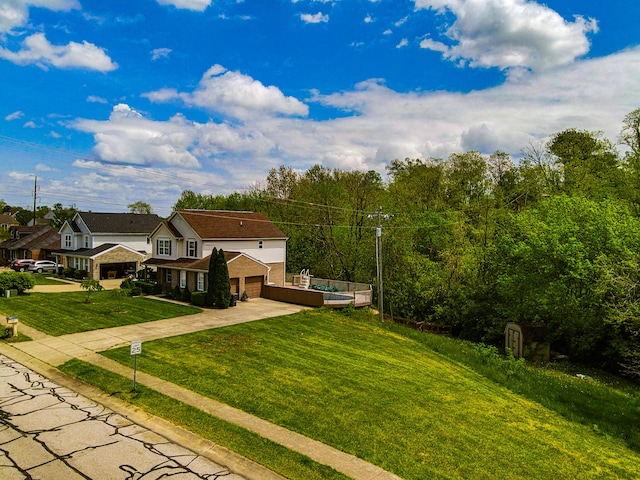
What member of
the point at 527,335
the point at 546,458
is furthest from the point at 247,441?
the point at 527,335

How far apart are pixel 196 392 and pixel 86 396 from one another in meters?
3.21

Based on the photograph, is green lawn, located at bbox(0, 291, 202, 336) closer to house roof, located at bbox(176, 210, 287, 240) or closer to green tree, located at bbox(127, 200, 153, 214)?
house roof, located at bbox(176, 210, 287, 240)

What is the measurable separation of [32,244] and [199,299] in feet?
107

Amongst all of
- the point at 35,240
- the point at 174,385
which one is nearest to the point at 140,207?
the point at 35,240

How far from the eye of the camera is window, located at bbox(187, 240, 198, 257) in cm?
3297

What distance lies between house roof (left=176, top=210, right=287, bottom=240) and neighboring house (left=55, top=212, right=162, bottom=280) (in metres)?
9.83

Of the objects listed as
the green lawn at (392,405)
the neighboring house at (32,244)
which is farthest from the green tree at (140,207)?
the green lawn at (392,405)

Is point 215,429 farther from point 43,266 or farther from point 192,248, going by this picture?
point 43,266

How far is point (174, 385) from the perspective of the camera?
45.9 ft

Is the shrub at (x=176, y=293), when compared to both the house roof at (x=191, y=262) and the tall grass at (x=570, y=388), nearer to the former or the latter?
the house roof at (x=191, y=262)

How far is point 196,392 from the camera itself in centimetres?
1344

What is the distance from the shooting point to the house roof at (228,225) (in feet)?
109

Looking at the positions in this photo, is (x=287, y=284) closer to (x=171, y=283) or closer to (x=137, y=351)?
(x=171, y=283)

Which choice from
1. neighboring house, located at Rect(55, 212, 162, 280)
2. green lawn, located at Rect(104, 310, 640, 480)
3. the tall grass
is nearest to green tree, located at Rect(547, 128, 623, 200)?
the tall grass
